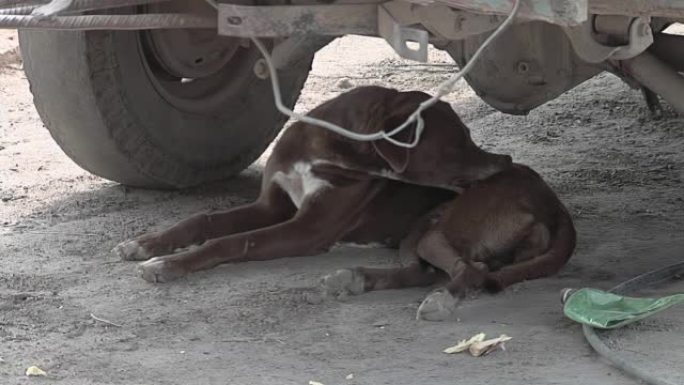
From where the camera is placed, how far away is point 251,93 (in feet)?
18.4

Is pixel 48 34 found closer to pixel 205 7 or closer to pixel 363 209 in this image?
pixel 205 7

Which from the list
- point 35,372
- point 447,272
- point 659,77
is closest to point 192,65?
point 447,272

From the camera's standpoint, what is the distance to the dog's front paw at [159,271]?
4.27 m

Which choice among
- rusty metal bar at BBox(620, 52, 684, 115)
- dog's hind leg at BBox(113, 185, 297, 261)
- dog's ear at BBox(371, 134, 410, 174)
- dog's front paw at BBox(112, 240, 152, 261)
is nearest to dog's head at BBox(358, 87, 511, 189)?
dog's ear at BBox(371, 134, 410, 174)

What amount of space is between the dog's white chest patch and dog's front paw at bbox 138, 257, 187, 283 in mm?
594

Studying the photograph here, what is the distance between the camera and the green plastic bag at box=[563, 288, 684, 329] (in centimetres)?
366

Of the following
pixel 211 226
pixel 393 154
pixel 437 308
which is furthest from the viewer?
pixel 211 226

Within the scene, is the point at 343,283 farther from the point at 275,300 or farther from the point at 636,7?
the point at 636,7

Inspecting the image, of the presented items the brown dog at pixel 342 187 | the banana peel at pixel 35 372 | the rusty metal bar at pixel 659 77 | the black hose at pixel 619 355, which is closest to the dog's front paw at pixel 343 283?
the brown dog at pixel 342 187

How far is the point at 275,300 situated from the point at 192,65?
5.07ft

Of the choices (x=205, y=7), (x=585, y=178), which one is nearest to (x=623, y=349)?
(x=205, y=7)

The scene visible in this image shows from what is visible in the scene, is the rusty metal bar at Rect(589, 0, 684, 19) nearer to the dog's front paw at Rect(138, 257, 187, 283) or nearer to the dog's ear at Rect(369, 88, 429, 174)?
the dog's ear at Rect(369, 88, 429, 174)

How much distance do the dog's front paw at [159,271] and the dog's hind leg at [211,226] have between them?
24cm

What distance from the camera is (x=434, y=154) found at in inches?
180
